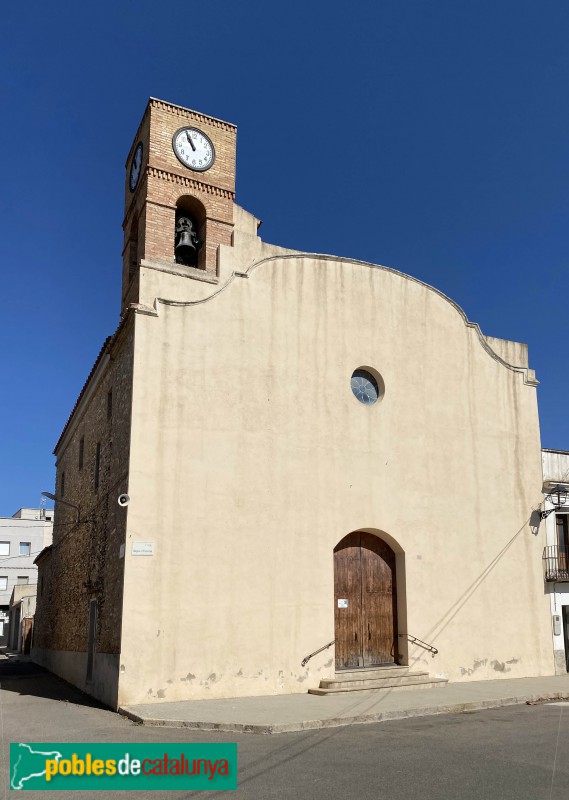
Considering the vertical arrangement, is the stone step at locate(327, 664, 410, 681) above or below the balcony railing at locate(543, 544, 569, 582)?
below

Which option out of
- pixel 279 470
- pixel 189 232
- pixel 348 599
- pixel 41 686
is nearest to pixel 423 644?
pixel 348 599

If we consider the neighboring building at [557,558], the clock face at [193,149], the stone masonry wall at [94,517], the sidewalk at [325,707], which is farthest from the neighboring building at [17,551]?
the sidewalk at [325,707]

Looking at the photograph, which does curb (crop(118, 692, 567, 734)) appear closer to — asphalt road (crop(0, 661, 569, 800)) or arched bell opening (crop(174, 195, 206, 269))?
asphalt road (crop(0, 661, 569, 800))

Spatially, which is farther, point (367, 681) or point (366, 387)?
point (366, 387)

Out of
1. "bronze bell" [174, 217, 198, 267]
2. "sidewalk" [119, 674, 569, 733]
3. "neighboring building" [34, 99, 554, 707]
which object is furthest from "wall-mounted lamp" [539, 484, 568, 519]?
"bronze bell" [174, 217, 198, 267]

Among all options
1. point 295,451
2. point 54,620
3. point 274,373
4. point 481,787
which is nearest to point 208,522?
point 295,451

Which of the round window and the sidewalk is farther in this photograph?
the round window

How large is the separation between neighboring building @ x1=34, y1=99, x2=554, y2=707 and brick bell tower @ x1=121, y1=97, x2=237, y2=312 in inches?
2.1

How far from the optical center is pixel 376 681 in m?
13.8

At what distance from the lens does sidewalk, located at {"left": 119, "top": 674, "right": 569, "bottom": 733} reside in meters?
10.0

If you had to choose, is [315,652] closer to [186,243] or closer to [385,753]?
[385,753]

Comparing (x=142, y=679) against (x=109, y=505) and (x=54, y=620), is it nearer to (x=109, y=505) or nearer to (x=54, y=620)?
(x=109, y=505)

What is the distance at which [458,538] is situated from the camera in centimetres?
1620

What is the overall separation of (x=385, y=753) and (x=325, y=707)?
361 cm
